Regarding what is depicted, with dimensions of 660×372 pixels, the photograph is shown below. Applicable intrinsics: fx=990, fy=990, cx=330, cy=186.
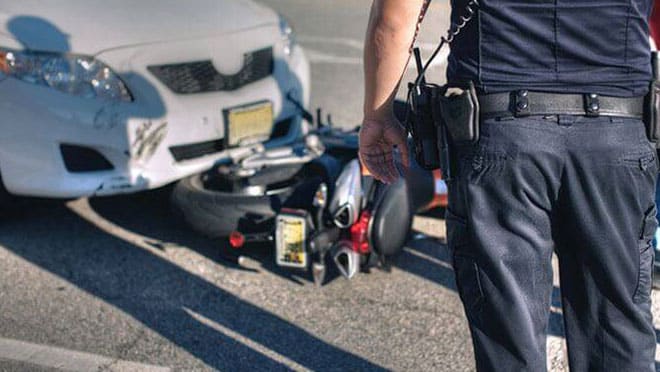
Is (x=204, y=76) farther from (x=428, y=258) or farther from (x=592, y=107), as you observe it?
(x=592, y=107)

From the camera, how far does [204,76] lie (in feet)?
15.8

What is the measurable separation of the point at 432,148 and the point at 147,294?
2.08m

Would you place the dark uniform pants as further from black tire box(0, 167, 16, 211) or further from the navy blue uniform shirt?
black tire box(0, 167, 16, 211)

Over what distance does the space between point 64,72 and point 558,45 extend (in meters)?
2.90

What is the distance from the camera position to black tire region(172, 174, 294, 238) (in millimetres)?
4344

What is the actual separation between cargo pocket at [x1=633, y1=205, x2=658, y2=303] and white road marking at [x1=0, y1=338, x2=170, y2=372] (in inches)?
73.3

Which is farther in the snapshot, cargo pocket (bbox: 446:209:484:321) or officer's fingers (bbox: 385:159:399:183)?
officer's fingers (bbox: 385:159:399:183)

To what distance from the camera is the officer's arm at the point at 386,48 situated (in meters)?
2.26

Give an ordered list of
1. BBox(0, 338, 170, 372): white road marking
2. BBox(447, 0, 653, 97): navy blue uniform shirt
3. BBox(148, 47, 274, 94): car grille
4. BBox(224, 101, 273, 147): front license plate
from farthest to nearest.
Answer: BBox(224, 101, 273, 147): front license plate < BBox(148, 47, 274, 94): car grille < BBox(0, 338, 170, 372): white road marking < BBox(447, 0, 653, 97): navy blue uniform shirt

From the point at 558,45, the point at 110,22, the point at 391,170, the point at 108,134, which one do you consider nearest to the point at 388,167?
the point at 391,170

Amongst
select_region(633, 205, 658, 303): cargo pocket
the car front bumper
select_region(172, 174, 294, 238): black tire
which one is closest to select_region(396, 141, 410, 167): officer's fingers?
select_region(633, 205, 658, 303): cargo pocket

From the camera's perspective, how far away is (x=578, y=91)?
87.3 inches

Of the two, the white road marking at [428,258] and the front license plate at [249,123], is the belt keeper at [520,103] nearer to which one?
the white road marking at [428,258]

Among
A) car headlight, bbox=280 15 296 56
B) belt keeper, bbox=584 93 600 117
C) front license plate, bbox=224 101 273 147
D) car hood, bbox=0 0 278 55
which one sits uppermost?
car hood, bbox=0 0 278 55
